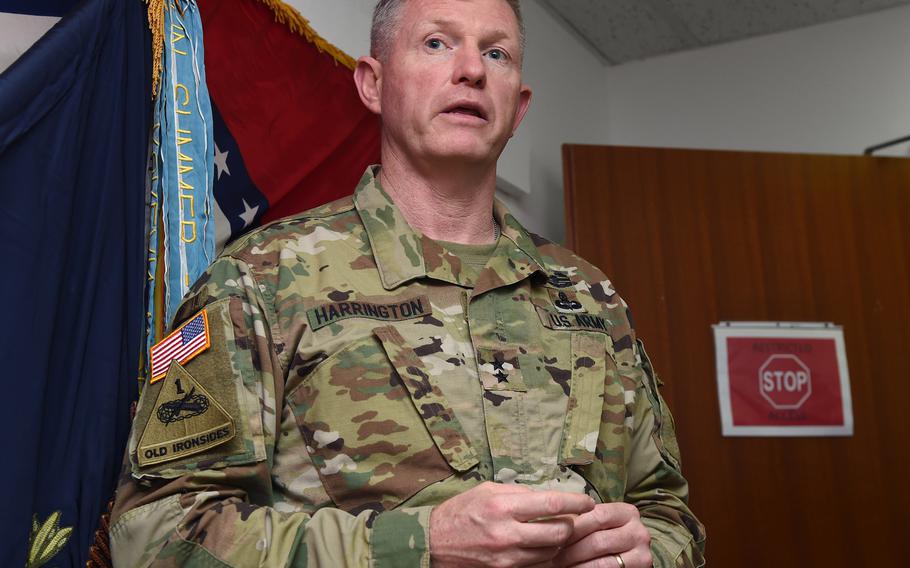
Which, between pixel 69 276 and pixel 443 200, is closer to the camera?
pixel 69 276

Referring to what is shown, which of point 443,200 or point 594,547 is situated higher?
point 443,200

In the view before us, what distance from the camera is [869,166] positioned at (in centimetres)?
294

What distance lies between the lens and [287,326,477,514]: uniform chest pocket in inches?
42.8

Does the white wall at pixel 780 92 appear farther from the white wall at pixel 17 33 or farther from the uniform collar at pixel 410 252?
the white wall at pixel 17 33

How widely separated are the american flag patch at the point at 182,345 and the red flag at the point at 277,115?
1.60 ft

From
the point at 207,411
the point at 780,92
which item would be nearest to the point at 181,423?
the point at 207,411

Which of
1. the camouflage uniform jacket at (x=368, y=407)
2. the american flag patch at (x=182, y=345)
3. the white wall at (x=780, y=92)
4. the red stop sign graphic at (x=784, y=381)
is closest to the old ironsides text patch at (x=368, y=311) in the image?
the camouflage uniform jacket at (x=368, y=407)

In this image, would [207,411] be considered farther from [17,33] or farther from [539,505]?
[17,33]

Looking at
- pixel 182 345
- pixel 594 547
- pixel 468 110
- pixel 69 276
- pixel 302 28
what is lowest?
pixel 594 547

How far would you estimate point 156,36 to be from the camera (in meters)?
1.42

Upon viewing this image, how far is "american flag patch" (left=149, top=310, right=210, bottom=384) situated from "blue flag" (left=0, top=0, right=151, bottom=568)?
13 cm

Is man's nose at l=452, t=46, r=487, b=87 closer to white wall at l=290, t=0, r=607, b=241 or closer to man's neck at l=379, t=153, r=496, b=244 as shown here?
man's neck at l=379, t=153, r=496, b=244

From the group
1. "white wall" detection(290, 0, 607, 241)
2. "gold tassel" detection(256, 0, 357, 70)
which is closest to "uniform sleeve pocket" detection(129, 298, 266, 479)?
"gold tassel" detection(256, 0, 357, 70)

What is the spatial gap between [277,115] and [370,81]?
311 mm
